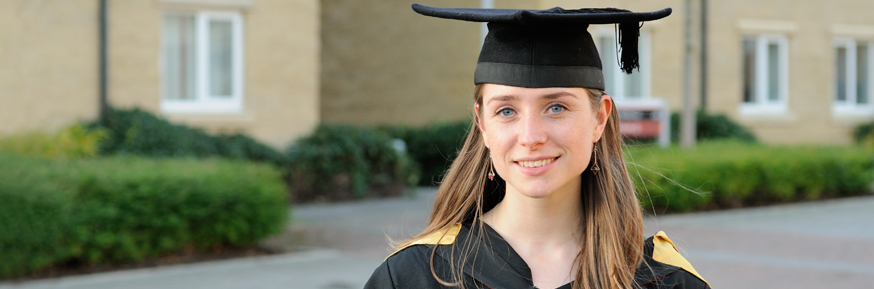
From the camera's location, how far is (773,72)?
1978 cm

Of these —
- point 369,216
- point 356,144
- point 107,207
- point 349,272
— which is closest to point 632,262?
point 349,272

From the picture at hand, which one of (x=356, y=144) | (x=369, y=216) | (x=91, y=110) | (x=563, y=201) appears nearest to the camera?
(x=563, y=201)

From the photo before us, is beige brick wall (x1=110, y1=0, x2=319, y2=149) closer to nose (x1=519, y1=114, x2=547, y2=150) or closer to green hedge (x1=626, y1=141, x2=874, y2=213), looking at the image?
green hedge (x1=626, y1=141, x2=874, y2=213)

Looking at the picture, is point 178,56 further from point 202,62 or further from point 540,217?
point 540,217

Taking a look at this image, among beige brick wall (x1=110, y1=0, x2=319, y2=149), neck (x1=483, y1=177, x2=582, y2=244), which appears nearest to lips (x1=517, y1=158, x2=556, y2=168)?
neck (x1=483, y1=177, x2=582, y2=244)

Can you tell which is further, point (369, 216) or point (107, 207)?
point (369, 216)

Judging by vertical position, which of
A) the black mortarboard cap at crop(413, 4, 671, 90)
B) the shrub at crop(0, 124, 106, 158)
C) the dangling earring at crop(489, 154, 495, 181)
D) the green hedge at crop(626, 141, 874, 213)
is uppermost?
the black mortarboard cap at crop(413, 4, 671, 90)

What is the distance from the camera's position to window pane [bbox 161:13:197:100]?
1346 centimetres

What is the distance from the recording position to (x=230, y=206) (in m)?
8.46

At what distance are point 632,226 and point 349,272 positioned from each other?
19.3 feet

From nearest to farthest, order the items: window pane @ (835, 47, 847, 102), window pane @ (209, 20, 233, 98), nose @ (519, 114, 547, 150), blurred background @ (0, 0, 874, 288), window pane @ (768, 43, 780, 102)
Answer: nose @ (519, 114, 547, 150), blurred background @ (0, 0, 874, 288), window pane @ (209, 20, 233, 98), window pane @ (768, 43, 780, 102), window pane @ (835, 47, 847, 102)

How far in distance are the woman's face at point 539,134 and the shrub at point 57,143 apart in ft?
32.4

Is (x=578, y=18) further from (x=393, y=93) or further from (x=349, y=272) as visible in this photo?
(x=393, y=93)

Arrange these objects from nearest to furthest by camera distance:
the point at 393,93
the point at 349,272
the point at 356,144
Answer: the point at 349,272 < the point at 356,144 < the point at 393,93
